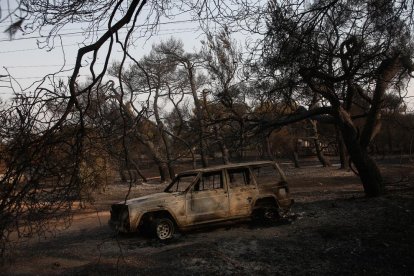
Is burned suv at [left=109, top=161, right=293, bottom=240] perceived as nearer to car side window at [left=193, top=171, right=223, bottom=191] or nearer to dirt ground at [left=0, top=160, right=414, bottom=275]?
car side window at [left=193, top=171, right=223, bottom=191]

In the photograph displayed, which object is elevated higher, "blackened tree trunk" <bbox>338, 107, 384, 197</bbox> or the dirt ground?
"blackened tree trunk" <bbox>338, 107, 384, 197</bbox>

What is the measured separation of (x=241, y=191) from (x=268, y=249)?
3528 mm

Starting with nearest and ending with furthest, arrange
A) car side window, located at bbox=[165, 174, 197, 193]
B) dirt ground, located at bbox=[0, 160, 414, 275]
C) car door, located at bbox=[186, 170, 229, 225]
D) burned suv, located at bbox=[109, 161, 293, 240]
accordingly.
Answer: dirt ground, located at bbox=[0, 160, 414, 275] < burned suv, located at bbox=[109, 161, 293, 240] < car door, located at bbox=[186, 170, 229, 225] < car side window, located at bbox=[165, 174, 197, 193]

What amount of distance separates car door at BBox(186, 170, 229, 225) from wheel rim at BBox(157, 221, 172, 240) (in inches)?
25.1

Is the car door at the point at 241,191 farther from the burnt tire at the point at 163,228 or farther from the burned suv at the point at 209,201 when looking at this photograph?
the burnt tire at the point at 163,228

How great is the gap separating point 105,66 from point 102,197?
25.1 meters

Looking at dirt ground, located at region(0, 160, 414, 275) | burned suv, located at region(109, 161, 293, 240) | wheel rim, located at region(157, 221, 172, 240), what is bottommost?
dirt ground, located at region(0, 160, 414, 275)

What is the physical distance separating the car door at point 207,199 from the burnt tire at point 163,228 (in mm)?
582

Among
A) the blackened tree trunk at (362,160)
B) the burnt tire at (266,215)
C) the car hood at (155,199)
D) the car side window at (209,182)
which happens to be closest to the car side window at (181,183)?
the car side window at (209,182)

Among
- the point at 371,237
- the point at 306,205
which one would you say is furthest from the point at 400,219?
the point at 306,205

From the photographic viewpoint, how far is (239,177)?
46.1ft

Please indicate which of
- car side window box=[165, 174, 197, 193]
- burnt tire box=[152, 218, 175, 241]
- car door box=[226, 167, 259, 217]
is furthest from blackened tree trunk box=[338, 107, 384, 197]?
burnt tire box=[152, 218, 175, 241]

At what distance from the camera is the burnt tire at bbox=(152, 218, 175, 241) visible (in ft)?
41.0

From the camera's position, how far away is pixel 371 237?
1060 cm
